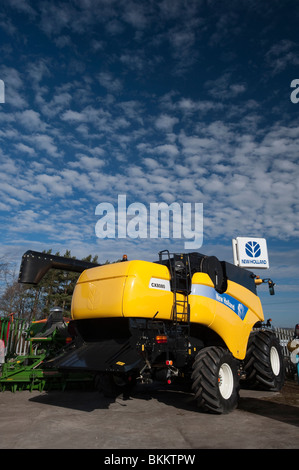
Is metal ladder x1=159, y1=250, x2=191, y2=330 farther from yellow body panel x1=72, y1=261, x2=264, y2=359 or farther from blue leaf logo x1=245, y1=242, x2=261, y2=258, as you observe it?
blue leaf logo x1=245, y1=242, x2=261, y2=258

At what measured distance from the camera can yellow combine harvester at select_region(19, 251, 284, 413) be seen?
6168mm

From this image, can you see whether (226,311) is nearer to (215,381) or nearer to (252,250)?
(215,381)

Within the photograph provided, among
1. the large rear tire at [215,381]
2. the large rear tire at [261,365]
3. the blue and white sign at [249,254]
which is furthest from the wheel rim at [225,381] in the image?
the blue and white sign at [249,254]

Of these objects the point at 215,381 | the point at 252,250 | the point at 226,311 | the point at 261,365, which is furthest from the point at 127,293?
the point at 252,250

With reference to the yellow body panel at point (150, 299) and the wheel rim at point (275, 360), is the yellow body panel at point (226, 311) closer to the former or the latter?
the yellow body panel at point (150, 299)

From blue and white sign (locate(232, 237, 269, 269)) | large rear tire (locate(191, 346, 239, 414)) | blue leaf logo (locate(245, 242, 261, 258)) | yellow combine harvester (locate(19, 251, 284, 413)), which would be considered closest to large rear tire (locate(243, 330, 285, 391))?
yellow combine harvester (locate(19, 251, 284, 413))

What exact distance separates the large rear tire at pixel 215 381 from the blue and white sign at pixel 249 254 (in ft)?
22.0

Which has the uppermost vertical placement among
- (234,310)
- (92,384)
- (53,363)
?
(234,310)

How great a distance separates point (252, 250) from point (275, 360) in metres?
4.86

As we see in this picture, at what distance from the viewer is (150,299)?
642cm

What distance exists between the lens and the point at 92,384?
Answer: 9305 mm

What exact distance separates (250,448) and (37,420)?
3.46 meters
